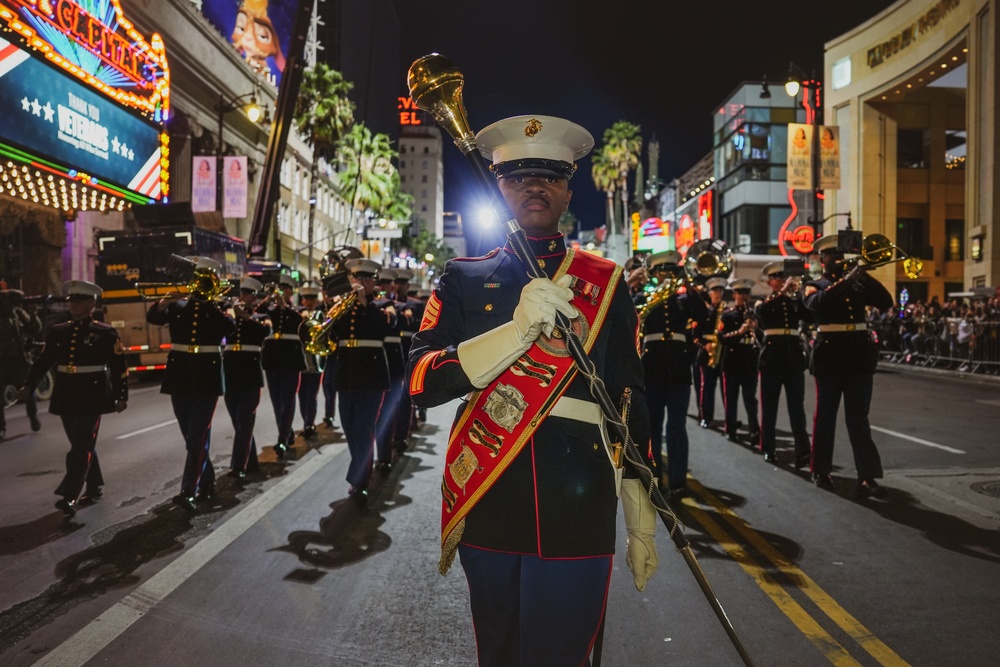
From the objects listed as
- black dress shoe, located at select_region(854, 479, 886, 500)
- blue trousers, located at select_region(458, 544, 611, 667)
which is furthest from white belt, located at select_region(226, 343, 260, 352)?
blue trousers, located at select_region(458, 544, 611, 667)

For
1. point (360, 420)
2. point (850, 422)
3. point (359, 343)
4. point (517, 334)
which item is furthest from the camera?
point (359, 343)

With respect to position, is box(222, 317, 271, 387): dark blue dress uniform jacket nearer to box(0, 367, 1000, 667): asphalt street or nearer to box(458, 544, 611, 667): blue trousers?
box(0, 367, 1000, 667): asphalt street

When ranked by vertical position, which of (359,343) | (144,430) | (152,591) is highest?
(359,343)

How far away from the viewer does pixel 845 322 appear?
733 cm

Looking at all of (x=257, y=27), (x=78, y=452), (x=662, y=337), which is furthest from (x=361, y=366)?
(x=257, y=27)

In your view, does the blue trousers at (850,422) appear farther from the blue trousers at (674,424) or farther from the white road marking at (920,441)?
the white road marking at (920,441)

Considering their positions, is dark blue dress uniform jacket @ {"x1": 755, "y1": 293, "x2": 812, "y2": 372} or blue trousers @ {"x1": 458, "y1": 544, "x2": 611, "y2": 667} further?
dark blue dress uniform jacket @ {"x1": 755, "y1": 293, "x2": 812, "y2": 372}

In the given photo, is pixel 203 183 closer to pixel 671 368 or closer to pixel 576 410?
pixel 671 368

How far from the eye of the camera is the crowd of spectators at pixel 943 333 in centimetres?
2008

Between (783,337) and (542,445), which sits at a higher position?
(783,337)

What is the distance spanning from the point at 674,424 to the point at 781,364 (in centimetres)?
222

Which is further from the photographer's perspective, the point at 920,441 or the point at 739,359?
the point at 739,359

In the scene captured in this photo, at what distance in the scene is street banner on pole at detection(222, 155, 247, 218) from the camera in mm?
34031

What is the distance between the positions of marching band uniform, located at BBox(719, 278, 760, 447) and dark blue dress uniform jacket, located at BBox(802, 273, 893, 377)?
A: 2850 millimetres
